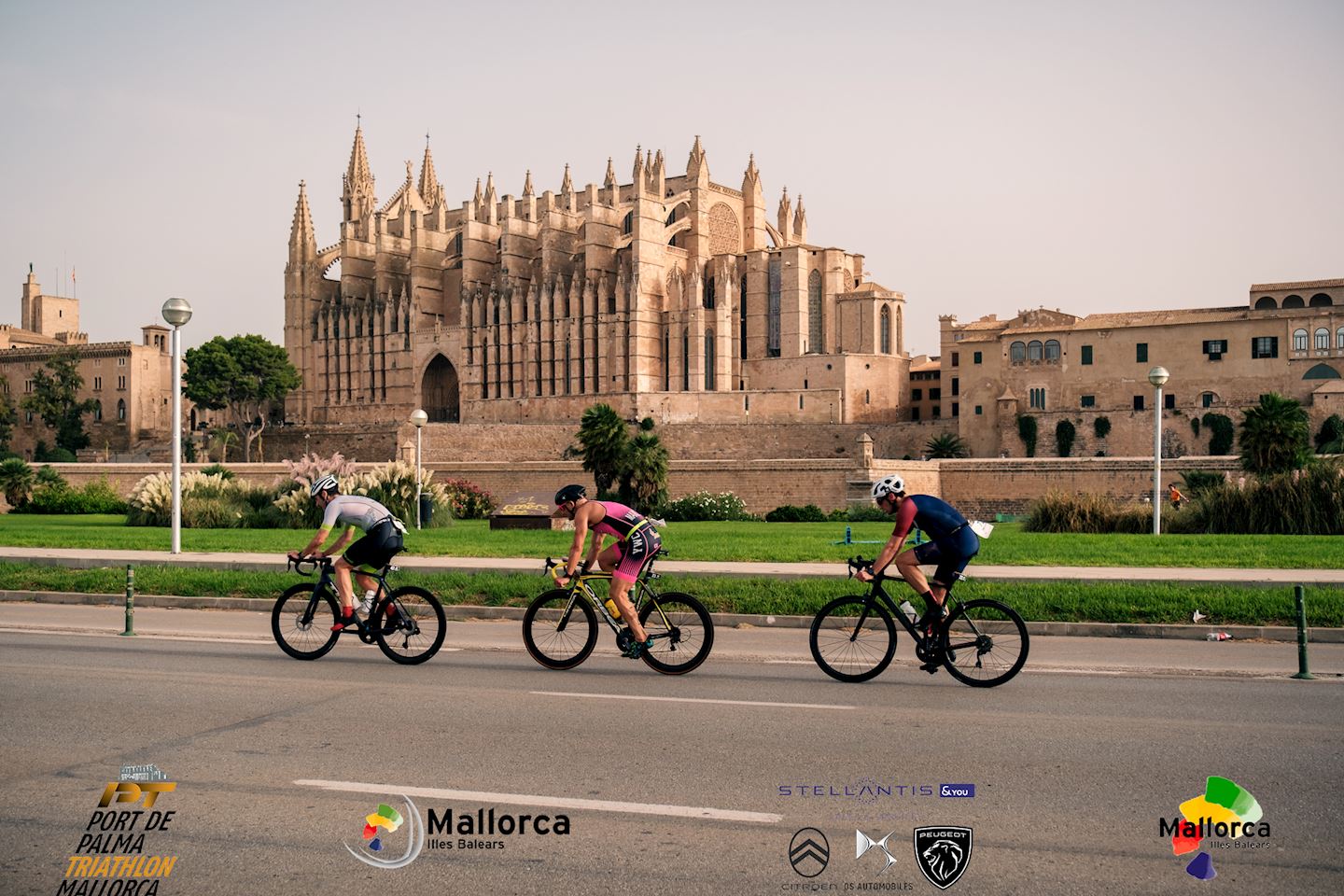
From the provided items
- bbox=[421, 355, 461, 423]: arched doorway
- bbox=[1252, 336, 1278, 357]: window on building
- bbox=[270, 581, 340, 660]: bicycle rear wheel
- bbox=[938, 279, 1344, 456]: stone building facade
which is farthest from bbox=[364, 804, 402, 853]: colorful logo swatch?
bbox=[421, 355, 461, 423]: arched doorway

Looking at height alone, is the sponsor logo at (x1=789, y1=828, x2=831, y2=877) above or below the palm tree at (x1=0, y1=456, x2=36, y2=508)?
below

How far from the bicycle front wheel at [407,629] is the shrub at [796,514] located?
101 feet

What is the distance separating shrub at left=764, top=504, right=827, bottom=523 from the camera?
134 ft

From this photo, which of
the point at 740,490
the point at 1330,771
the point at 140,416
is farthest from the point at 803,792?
the point at 140,416

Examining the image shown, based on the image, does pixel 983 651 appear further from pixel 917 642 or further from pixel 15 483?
pixel 15 483

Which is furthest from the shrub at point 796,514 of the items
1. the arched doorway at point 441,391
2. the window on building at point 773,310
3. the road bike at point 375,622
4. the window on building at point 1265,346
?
the arched doorway at point 441,391

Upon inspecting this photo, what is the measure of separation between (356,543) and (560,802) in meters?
4.73

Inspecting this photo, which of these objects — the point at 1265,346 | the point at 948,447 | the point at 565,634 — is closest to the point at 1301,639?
the point at 565,634

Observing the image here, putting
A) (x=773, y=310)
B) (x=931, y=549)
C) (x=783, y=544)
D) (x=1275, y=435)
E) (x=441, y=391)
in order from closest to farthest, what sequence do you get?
(x=931, y=549), (x=783, y=544), (x=1275, y=435), (x=773, y=310), (x=441, y=391)

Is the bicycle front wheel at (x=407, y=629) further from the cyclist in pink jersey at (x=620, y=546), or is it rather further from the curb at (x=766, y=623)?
the curb at (x=766, y=623)

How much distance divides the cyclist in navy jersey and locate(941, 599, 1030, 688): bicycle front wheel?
0.20 m

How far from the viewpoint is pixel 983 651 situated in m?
8.86

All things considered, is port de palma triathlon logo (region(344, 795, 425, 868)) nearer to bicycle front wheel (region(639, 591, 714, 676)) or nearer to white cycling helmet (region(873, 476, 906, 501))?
bicycle front wheel (region(639, 591, 714, 676))

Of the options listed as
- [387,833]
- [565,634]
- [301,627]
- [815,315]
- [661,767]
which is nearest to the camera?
[387,833]
